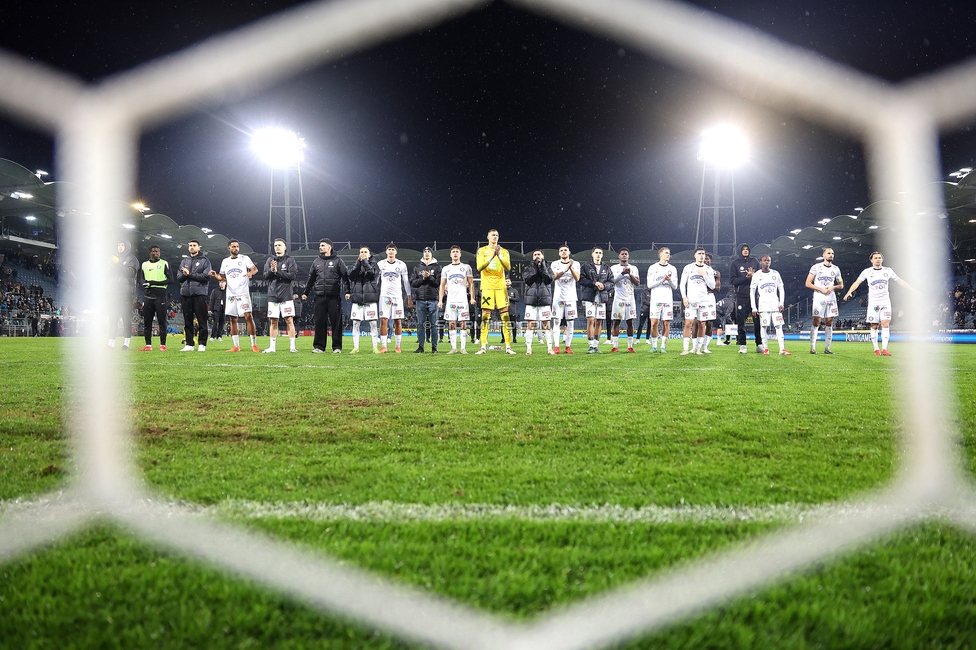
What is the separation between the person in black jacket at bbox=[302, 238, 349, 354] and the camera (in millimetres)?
9547

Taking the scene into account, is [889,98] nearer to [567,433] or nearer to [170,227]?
[567,433]

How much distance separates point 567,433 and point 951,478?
1460mm

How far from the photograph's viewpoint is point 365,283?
9547 millimetres

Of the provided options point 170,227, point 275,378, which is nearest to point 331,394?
point 275,378

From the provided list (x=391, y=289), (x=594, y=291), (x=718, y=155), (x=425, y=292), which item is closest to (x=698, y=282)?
(x=594, y=291)

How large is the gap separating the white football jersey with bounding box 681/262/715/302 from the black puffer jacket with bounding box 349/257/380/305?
5209 millimetres

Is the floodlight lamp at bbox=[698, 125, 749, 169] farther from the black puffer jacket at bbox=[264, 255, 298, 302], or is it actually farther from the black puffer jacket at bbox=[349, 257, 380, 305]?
the black puffer jacket at bbox=[264, 255, 298, 302]

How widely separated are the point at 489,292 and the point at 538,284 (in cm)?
80

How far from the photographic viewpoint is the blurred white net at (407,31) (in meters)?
1.11

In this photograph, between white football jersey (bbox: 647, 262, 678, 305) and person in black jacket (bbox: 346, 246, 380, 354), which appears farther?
white football jersey (bbox: 647, 262, 678, 305)

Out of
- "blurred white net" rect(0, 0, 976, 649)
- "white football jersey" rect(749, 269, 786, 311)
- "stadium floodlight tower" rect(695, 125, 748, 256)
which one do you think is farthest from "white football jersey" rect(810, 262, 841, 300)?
"stadium floodlight tower" rect(695, 125, 748, 256)

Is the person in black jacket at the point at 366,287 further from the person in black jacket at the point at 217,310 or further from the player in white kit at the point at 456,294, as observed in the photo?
the person in black jacket at the point at 217,310

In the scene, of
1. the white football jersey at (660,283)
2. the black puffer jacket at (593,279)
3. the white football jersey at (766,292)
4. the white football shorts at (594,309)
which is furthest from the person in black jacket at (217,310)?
the white football jersey at (766,292)

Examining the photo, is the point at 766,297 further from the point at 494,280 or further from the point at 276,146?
the point at 276,146
